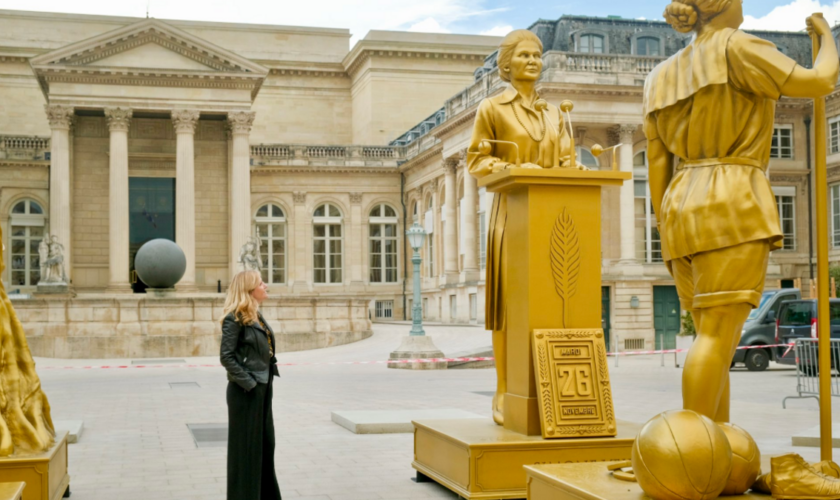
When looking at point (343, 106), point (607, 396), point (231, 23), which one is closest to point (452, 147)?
point (343, 106)

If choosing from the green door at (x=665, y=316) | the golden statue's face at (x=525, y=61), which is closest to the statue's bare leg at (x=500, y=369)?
the golden statue's face at (x=525, y=61)

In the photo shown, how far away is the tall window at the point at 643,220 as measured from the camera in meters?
41.2

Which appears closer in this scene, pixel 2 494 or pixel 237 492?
pixel 2 494

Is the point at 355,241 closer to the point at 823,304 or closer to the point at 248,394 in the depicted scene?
the point at 248,394

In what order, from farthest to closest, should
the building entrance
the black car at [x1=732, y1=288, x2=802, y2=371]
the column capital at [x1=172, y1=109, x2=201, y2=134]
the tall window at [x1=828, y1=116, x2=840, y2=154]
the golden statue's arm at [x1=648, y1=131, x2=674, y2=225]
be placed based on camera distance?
the building entrance, the column capital at [x1=172, y1=109, x2=201, y2=134], the tall window at [x1=828, y1=116, x2=840, y2=154], the black car at [x1=732, y1=288, x2=802, y2=371], the golden statue's arm at [x1=648, y1=131, x2=674, y2=225]

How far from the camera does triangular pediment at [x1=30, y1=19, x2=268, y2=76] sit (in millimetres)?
47125

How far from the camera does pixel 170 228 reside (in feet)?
173

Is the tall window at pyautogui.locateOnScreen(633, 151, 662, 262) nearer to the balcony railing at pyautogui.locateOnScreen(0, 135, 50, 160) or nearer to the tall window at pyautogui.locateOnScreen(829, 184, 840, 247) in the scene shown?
the tall window at pyautogui.locateOnScreen(829, 184, 840, 247)

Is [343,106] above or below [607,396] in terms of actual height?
above

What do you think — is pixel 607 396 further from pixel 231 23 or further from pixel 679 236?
pixel 231 23

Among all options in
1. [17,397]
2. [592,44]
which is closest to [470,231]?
[592,44]

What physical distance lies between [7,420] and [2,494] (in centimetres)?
156

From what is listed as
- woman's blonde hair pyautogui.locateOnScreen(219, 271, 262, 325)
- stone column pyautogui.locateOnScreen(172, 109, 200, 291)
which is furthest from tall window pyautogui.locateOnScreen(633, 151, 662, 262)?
woman's blonde hair pyautogui.locateOnScreen(219, 271, 262, 325)

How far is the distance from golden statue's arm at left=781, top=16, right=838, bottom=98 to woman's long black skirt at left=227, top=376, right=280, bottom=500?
12.5 ft
